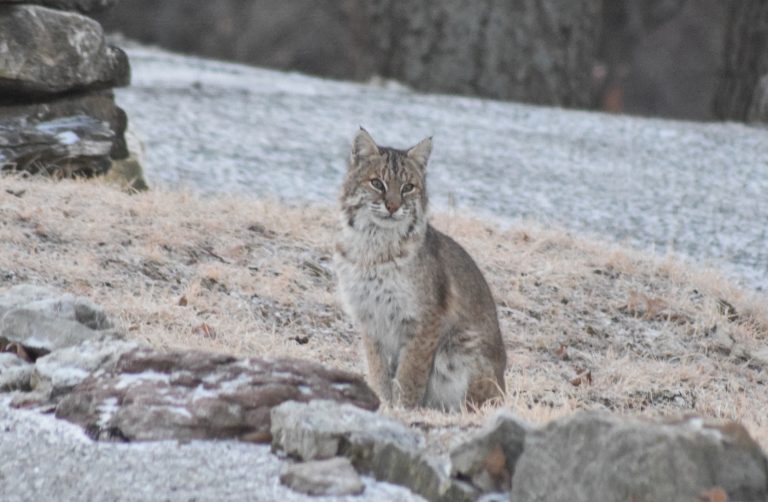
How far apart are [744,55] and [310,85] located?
4.95 meters

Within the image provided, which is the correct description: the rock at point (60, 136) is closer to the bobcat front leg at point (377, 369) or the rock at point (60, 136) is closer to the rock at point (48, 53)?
the rock at point (48, 53)

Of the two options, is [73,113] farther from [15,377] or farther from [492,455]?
[492,455]

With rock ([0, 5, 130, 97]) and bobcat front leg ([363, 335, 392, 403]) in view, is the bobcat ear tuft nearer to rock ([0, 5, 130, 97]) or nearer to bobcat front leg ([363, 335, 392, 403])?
bobcat front leg ([363, 335, 392, 403])

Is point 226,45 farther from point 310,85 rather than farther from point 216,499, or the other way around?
point 216,499

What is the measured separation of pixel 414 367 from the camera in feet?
20.7

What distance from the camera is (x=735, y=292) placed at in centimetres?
888

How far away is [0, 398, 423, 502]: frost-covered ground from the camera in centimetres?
450

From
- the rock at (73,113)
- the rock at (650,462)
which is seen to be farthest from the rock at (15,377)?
the rock at (73,113)

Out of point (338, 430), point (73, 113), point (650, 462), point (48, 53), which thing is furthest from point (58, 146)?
point (650, 462)

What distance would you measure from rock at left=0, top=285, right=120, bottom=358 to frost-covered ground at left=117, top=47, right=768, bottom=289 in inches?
159

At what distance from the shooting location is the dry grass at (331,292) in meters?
7.21

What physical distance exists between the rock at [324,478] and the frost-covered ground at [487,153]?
18.4ft

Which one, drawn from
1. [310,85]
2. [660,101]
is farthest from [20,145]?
[660,101]

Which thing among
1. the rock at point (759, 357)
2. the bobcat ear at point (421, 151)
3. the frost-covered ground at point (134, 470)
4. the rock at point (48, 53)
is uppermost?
the bobcat ear at point (421, 151)
